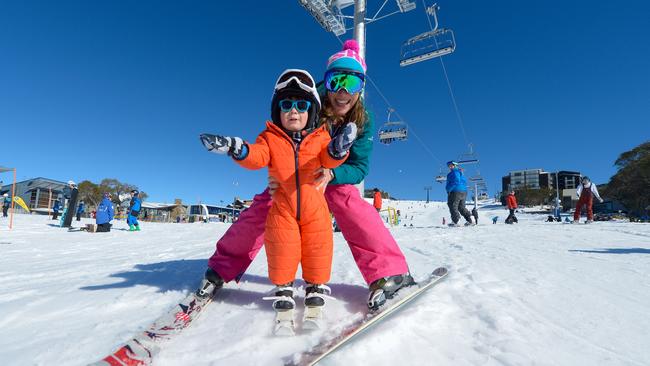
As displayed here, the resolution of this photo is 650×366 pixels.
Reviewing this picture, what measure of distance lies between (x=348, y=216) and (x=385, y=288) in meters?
0.46

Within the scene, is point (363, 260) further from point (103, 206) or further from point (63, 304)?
point (103, 206)

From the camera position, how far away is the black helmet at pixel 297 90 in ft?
6.28

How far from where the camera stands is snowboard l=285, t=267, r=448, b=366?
3.84 feet

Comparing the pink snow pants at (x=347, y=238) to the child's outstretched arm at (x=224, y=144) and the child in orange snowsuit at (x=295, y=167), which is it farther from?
the child's outstretched arm at (x=224, y=144)

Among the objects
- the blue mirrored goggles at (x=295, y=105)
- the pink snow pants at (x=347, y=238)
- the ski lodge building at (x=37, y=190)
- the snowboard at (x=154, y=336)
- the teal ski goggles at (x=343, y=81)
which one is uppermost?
the ski lodge building at (x=37, y=190)

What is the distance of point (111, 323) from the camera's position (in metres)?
1.64

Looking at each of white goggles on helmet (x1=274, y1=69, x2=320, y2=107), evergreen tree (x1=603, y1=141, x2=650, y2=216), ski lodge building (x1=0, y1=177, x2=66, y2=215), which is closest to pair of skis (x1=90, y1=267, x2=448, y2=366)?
white goggles on helmet (x1=274, y1=69, x2=320, y2=107)

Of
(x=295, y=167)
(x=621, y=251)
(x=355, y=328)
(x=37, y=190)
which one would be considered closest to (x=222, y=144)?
(x=295, y=167)

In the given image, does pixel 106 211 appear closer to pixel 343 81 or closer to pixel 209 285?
pixel 209 285

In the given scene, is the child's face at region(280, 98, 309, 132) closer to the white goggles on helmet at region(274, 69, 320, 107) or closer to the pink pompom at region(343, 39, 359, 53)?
the white goggles on helmet at region(274, 69, 320, 107)

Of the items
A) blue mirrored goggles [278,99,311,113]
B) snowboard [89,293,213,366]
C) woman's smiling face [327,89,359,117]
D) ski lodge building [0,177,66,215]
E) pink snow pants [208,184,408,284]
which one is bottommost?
snowboard [89,293,213,366]

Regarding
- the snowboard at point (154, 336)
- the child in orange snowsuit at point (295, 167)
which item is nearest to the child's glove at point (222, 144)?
the child in orange snowsuit at point (295, 167)

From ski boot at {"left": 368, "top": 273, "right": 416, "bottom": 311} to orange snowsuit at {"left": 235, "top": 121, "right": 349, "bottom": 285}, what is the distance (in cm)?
25

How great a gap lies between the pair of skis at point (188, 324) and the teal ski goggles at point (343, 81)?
1.26 metres
